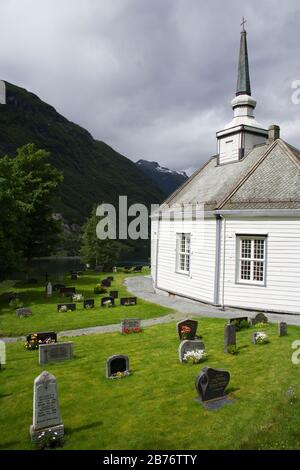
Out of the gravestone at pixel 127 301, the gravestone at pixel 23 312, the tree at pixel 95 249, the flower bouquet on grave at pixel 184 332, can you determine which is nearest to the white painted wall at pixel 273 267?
the flower bouquet on grave at pixel 184 332

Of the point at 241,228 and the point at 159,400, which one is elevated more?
the point at 241,228

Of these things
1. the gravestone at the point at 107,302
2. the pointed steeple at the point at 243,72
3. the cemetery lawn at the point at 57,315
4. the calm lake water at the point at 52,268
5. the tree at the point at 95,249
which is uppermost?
the pointed steeple at the point at 243,72

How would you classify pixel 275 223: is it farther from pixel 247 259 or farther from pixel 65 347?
pixel 65 347

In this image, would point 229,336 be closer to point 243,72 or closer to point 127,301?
point 127,301

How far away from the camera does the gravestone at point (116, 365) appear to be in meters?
11.8

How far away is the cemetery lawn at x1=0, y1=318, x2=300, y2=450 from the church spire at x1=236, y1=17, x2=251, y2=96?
20.2 m

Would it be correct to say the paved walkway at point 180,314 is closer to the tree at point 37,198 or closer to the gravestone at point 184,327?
the gravestone at point 184,327

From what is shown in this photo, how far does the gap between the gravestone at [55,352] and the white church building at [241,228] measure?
34.1 feet

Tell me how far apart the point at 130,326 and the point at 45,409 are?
9185 millimetres

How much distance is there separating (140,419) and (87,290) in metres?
23.5

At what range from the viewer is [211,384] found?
9984 mm

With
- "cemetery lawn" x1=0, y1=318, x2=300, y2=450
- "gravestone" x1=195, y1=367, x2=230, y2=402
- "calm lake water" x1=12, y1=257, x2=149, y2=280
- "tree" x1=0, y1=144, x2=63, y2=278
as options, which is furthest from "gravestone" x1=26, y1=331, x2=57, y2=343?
"calm lake water" x1=12, y1=257, x2=149, y2=280

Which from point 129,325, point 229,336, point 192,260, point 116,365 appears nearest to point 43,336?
point 129,325
